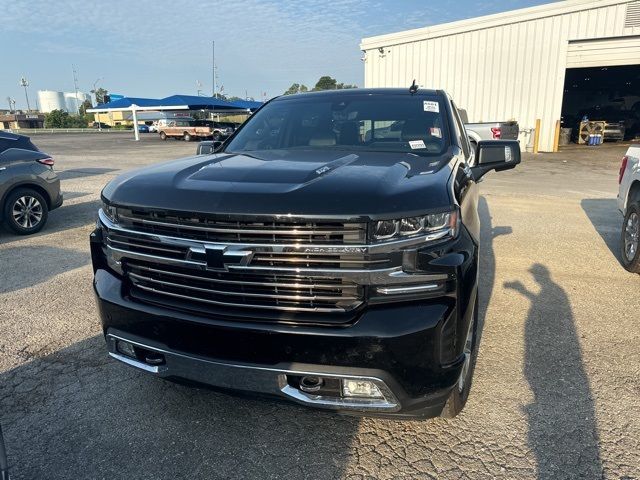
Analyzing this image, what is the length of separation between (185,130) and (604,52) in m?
26.8

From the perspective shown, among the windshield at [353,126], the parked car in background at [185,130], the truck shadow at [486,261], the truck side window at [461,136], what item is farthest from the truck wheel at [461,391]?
the parked car in background at [185,130]

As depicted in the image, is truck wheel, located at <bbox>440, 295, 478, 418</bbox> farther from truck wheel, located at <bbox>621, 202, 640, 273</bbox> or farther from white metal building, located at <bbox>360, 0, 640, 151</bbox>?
white metal building, located at <bbox>360, 0, 640, 151</bbox>

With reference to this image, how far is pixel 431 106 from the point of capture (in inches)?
147

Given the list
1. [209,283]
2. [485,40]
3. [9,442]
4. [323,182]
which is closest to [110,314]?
[209,283]

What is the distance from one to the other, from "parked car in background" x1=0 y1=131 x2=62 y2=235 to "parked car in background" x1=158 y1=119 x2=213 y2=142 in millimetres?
28572

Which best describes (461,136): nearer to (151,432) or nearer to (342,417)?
(342,417)

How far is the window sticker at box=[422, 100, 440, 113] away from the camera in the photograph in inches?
145

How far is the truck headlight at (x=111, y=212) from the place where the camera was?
8.31 feet

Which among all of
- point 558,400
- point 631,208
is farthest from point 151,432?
point 631,208

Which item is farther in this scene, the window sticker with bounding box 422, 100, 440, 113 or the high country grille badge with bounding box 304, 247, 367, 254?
the window sticker with bounding box 422, 100, 440, 113

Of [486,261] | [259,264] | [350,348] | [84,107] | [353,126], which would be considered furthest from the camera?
[84,107]

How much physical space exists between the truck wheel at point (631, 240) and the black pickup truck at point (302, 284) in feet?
11.8

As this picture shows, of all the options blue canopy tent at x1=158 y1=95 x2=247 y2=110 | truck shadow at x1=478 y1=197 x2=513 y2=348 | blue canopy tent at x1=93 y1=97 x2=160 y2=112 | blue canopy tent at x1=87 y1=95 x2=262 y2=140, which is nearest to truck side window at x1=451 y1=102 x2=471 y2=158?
A: truck shadow at x1=478 y1=197 x2=513 y2=348

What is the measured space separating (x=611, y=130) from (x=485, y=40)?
30.8 feet
